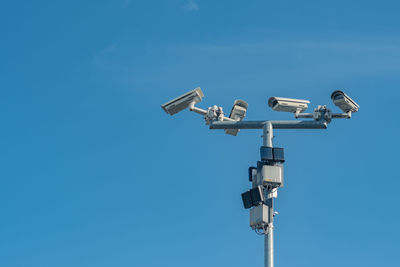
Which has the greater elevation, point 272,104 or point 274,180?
point 272,104

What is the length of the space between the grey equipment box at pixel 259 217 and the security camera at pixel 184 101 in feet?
15.9

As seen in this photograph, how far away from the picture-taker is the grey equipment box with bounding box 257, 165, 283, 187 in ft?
76.8

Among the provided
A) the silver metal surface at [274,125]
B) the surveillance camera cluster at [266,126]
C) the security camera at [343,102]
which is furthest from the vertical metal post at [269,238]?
the security camera at [343,102]

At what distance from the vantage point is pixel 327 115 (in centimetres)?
2452

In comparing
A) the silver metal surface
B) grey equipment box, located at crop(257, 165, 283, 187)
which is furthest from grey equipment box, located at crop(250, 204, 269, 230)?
the silver metal surface

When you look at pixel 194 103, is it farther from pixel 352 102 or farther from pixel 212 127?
pixel 352 102

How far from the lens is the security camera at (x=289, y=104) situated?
24.8m

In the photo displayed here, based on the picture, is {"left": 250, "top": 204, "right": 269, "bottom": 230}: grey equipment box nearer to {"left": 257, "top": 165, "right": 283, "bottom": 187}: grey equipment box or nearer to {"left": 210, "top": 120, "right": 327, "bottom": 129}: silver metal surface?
{"left": 257, "top": 165, "right": 283, "bottom": 187}: grey equipment box

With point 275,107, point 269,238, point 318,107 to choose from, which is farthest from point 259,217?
point 318,107

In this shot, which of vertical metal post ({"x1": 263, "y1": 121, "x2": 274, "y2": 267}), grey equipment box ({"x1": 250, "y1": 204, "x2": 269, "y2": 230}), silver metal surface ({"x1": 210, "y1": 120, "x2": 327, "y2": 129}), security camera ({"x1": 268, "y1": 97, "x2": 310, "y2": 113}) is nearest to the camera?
vertical metal post ({"x1": 263, "y1": 121, "x2": 274, "y2": 267})

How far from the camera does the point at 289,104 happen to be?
2484 centimetres

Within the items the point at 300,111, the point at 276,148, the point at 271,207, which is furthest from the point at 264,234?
the point at 300,111

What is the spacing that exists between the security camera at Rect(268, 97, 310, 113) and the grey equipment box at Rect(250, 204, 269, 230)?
3911 millimetres

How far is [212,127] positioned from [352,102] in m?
5.16
